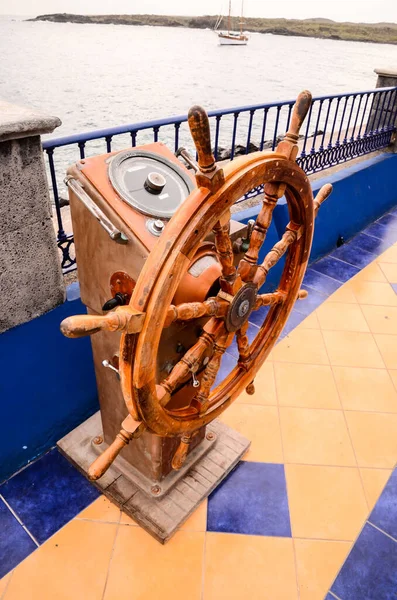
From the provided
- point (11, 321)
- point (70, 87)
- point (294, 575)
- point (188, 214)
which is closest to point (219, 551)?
point (294, 575)

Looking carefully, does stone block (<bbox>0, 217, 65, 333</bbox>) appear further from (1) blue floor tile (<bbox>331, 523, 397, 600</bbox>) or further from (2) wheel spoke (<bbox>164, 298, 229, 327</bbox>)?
(1) blue floor tile (<bbox>331, 523, 397, 600</bbox>)

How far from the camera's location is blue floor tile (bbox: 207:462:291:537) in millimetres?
1854

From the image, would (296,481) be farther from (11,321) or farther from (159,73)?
(159,73)

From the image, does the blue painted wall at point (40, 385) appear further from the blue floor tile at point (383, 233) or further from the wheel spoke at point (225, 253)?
the blue floor tile at point (383, 233)

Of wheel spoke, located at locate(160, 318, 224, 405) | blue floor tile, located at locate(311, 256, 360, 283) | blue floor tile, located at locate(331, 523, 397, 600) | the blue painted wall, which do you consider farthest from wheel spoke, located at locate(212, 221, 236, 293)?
blue floor tile, located at locate(311, 256, 360, 283)

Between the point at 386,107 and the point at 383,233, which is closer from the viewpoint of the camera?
the point at 383,233

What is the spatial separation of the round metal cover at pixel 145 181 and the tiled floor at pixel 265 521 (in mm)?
1336

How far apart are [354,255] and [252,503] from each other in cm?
278

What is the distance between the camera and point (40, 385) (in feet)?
6.56

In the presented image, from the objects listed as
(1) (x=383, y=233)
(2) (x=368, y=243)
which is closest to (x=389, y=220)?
(1) (x=383, y=233)

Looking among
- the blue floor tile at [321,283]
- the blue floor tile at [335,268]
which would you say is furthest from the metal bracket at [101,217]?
the blue floor tile at [335,268]

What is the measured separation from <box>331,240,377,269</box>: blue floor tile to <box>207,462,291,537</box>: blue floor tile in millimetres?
2401

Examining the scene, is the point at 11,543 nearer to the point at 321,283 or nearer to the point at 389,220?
the point at 321,283

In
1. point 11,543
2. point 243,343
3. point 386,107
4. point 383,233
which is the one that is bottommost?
point 11,543
